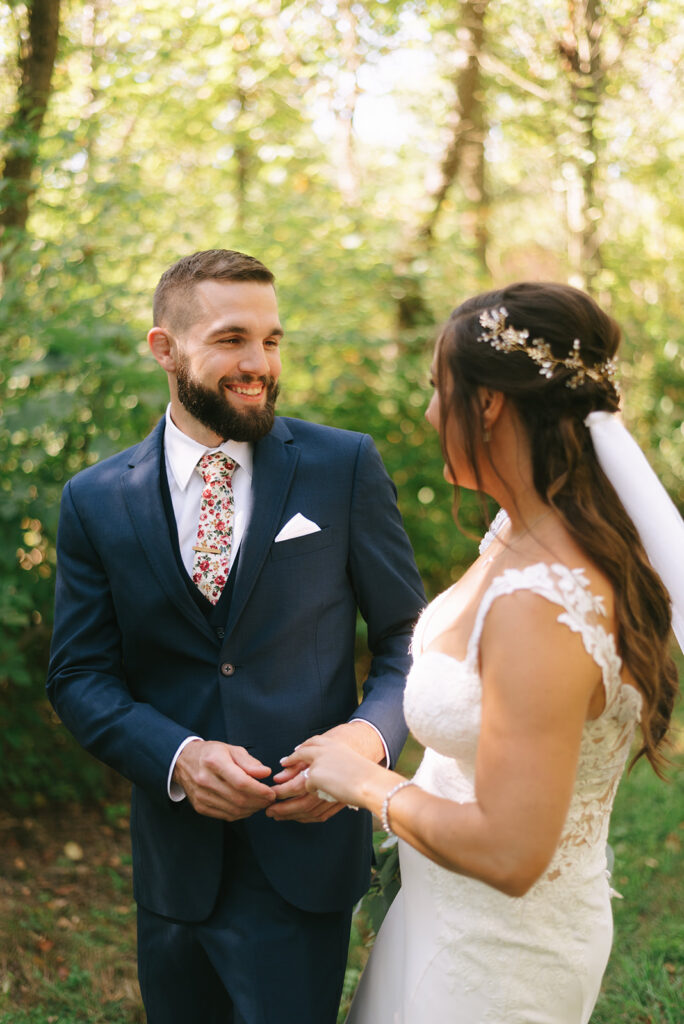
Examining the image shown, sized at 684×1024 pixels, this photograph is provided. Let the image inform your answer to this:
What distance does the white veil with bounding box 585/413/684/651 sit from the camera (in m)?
1.67

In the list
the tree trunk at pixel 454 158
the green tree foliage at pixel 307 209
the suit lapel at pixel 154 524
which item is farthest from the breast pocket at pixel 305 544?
the tree trunk at pixel 454 158

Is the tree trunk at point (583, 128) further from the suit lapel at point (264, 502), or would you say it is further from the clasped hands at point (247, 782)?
the clasped hands at point (247, 782)

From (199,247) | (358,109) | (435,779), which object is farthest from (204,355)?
(358,109)

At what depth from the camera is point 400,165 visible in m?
11.5

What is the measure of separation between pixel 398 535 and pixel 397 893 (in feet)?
2.75

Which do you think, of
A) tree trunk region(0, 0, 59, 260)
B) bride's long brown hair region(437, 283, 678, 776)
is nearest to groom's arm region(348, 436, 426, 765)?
bride's long brown hair region(437, 283, 678, 776)

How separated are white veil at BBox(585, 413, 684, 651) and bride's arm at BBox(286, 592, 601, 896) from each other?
0.30 meters

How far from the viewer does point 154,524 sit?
7.32 feet

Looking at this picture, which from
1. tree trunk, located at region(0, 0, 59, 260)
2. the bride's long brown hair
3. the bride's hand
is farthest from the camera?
tree trunk, located at region(0, 0, 59, 260)

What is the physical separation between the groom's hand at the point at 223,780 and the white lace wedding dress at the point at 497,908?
34cm

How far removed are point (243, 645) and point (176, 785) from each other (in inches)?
13.6

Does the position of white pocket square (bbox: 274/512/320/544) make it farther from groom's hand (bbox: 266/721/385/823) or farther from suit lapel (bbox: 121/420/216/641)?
groom's hand (bbox: 266/721/385/823)

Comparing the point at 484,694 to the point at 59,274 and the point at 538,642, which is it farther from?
the point at 59,274

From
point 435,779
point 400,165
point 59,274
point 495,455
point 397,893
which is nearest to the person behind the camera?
point 495,455
